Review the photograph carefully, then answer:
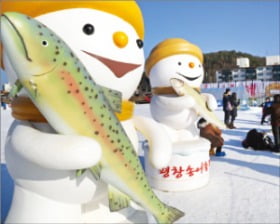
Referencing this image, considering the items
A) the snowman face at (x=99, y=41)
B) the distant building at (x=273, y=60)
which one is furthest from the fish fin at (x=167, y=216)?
the distant building at (x=273, y=60)

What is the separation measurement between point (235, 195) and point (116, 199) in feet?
6.87

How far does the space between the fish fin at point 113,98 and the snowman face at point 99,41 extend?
0.09 meters

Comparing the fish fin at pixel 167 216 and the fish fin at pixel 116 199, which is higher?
the fish fin at pixel 116 199

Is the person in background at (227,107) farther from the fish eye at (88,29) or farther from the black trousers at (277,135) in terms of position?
the fish eye at (88,29)

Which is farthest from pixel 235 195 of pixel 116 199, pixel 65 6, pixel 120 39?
pixel 65 6

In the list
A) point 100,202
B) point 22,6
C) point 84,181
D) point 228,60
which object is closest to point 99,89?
point 84,181

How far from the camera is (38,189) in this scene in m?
1.94

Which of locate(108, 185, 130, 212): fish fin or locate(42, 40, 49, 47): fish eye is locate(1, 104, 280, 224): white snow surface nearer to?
locate(108, 185, 130, 212): fish fin

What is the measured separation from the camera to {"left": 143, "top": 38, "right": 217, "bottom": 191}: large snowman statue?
Result: 12.5 ft

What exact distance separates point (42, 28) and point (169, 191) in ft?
8.95

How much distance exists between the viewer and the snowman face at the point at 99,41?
1.86 meters

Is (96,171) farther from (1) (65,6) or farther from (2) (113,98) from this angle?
(1) (65,6)

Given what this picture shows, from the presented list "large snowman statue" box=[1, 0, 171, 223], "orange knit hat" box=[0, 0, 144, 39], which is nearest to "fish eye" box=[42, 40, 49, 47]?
"large snowman statue" box=[1, 0, 171, 223]

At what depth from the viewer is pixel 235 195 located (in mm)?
3578
